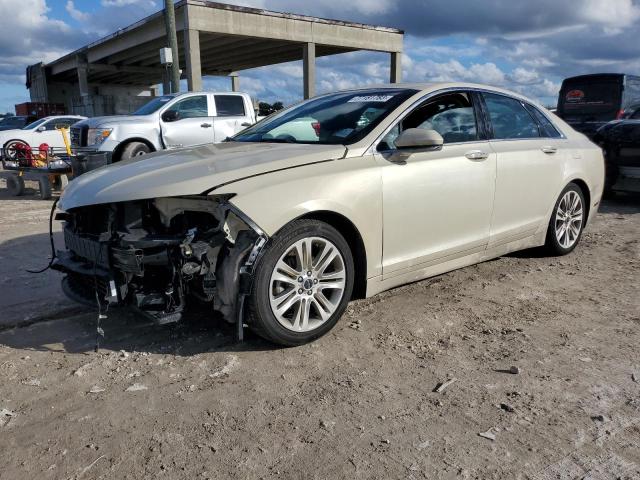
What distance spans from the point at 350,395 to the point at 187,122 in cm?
974

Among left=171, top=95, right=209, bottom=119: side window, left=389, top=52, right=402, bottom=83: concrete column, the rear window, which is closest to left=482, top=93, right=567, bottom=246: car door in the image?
left=171, top=95, right=209, bottom=119: side window

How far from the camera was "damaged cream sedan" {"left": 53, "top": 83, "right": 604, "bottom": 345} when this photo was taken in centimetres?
314

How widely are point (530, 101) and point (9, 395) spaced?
4.79 metres

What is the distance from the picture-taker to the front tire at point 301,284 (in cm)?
318

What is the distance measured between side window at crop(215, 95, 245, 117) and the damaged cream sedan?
25.8 ft

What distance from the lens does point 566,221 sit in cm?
541

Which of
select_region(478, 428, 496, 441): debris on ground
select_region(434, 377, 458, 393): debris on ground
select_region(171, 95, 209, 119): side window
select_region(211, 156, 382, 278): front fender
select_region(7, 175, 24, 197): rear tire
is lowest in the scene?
select_region(478, 428, 496, 441): debris on ground

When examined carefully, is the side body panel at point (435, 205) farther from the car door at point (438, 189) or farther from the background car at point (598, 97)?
A: the background car at point (598, 97)

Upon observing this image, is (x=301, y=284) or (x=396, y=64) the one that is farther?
(x=396, y=64)

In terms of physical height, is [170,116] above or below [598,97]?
below

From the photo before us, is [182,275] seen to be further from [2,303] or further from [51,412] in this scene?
[2,303]

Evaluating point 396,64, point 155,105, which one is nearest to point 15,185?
point 155,105

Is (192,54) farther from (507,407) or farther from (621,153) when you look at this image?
(507,407)

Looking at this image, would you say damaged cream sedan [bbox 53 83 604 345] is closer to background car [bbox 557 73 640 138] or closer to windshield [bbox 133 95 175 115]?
windshield [bbox 133 95 175 115]
